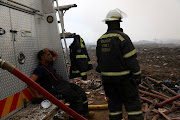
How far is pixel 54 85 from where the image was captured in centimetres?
342

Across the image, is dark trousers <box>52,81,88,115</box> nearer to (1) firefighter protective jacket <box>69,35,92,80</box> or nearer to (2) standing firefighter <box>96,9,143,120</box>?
(1) firefighter protective jacket <box>69,35,92,80</box>

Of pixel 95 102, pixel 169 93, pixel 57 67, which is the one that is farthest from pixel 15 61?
pixel 169 93

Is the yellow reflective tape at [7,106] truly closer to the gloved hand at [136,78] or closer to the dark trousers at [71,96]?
the dark trousers at [71,96]

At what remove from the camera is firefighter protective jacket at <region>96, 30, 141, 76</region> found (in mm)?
2646

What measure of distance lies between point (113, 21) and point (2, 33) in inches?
78.4

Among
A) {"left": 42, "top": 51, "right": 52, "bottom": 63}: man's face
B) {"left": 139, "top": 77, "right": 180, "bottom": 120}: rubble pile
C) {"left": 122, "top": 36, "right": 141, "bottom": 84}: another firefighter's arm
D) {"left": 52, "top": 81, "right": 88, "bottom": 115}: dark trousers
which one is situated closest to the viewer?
Result: {"left": 122, "top": 36, "right": 141, "bottom": 84}: another firefighter's arm

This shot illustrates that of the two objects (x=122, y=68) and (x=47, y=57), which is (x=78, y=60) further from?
(x=122, y=68)

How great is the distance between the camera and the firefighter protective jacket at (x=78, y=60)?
3.87 metres

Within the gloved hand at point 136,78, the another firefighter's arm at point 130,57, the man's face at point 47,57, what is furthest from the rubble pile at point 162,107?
the man's face at point 47,57

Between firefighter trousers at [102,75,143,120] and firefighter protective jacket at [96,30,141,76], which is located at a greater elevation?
firefighter protective jacket at [96,30,141,76]

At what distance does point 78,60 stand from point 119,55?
1467 mm

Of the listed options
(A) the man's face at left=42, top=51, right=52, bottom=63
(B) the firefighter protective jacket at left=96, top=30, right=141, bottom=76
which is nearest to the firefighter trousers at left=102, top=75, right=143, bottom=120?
(B) the firefighter protective jacket at left=96, top=30, right=141, bottom=76

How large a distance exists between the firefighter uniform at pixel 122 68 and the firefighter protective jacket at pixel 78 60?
1108mm

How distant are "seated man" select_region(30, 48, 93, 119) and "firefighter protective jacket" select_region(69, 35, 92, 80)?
16.4 inches
